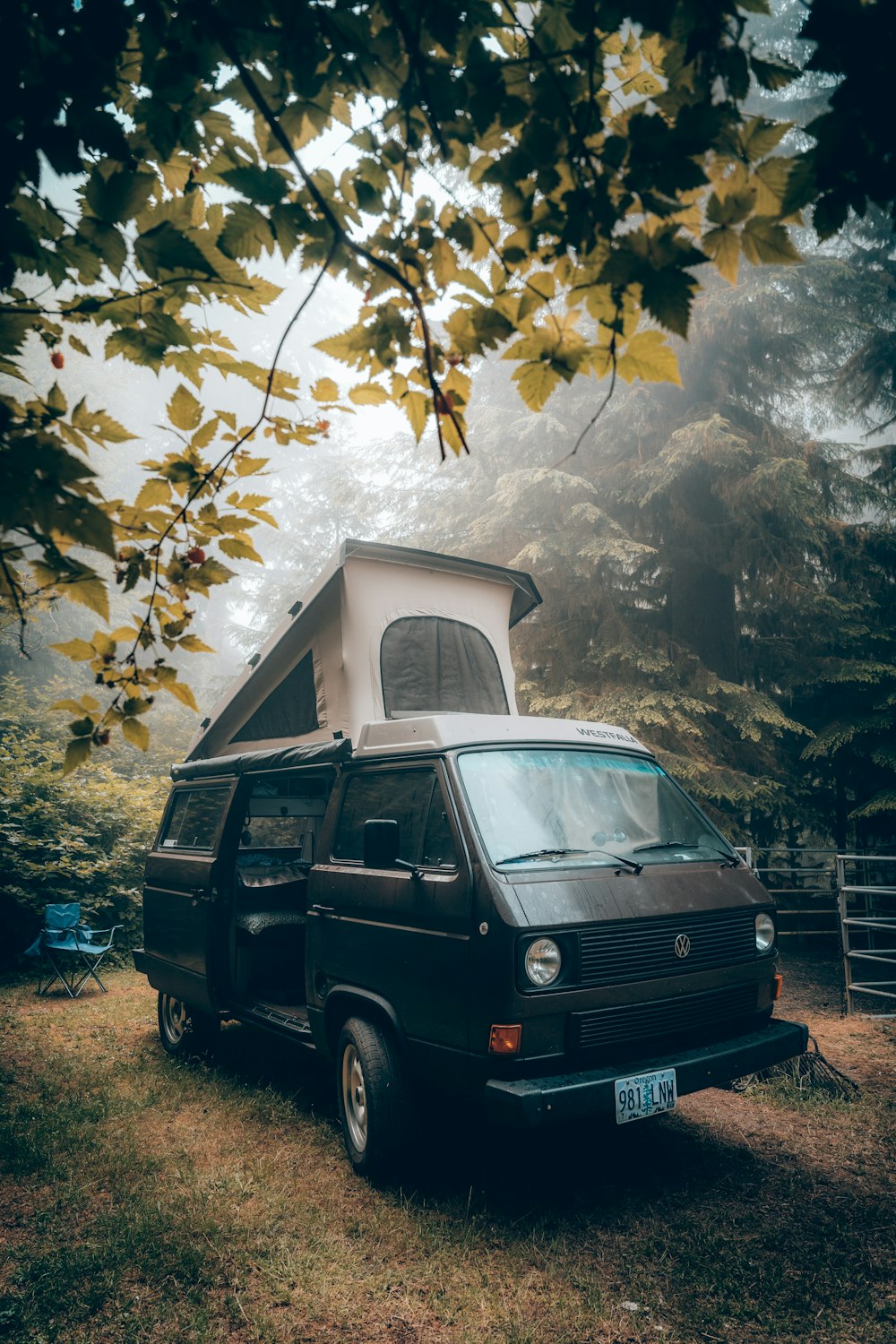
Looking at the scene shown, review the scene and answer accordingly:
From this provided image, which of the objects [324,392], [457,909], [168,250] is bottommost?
[457,909]

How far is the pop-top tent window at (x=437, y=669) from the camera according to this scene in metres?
6.10

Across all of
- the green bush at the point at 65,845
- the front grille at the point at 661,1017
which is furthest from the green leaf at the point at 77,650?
the green bush at the point at 65,845

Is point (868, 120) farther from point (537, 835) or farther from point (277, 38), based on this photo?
point (537, 835)

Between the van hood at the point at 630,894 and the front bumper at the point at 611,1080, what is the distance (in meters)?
0.64

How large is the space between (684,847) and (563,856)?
94 centimetres

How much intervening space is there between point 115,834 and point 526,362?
37.4 ft

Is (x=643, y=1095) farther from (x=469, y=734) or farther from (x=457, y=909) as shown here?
(x=469, y=734)

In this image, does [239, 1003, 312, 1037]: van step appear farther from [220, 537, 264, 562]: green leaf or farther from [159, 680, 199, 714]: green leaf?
[220, 537, 264, 562]: green leaf

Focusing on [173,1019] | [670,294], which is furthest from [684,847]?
[173,1019]

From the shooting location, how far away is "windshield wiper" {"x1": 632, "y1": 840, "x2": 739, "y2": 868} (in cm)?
453

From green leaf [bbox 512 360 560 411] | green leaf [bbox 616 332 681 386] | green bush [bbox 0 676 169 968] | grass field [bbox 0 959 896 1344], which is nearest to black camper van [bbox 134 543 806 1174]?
grass field [bbox 0 959 896 1344]

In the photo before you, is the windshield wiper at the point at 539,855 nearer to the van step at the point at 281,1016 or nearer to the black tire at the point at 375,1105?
the black tire at the point at 375,1105

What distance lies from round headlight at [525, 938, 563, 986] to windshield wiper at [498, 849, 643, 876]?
419 millimetres

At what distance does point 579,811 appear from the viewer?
449 centimetres
